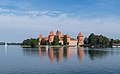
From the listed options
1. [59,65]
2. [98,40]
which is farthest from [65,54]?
[98,40]

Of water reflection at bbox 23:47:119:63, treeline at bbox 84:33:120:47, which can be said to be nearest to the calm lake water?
water reflection at bbox 23:47:119:63

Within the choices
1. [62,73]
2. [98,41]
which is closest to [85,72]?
[62,73]

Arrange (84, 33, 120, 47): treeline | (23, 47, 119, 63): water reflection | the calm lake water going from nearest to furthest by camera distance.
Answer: the calm lake water < (23, 47, 119, 63): water reflection < (84, 33, 120, 47): treeline

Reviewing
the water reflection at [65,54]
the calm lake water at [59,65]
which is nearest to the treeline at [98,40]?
the water reflection at [65,54]

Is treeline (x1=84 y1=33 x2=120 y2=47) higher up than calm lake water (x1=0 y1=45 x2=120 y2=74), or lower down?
higher up

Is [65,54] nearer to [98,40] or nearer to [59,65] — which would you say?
[59,65]

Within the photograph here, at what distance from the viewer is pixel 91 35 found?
17488cm

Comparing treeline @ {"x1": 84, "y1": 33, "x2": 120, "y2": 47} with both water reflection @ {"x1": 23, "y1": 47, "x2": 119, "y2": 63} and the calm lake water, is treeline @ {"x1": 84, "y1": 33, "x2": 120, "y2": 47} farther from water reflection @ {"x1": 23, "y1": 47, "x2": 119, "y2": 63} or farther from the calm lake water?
the calm lake water

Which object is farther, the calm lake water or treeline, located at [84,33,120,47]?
treeline, located at [84,33,120,47]

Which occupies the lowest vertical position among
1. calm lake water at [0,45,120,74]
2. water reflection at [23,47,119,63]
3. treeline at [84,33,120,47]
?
calm lake water at [0,45,120,74]

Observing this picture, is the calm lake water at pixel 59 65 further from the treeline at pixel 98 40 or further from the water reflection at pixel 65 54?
the treeline at pixel 98 40

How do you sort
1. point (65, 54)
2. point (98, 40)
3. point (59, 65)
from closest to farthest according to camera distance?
point (59, 65) < point (65, 54) < point (98, 40)

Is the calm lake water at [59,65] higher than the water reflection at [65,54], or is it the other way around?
the water reflection at [65,54]

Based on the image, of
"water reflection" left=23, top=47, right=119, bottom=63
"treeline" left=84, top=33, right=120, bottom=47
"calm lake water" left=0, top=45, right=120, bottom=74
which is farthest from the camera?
"treeline" left=84, top=33, right=120, bottom=47
